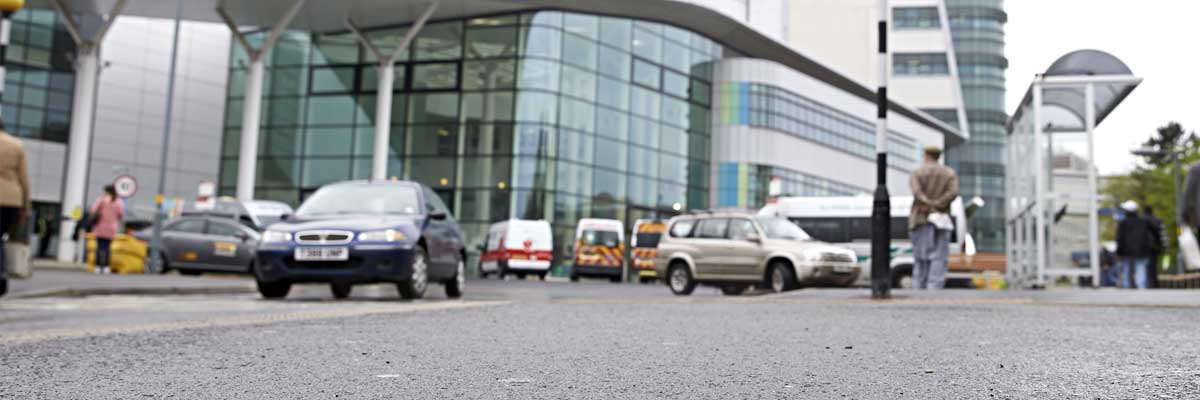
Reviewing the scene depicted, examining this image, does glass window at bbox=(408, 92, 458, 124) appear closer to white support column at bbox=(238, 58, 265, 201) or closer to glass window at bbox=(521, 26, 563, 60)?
glass window at bbox=(521, 26, 563, 60)

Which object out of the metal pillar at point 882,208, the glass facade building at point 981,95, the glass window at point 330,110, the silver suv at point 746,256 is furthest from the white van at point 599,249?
the glass facade building at point 981,95

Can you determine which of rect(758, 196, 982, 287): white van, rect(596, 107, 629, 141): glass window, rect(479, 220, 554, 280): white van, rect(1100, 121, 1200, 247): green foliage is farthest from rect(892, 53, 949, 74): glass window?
rect(758, 196, 982, 287): white van

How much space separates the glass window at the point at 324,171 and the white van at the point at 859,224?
19248 millimetres

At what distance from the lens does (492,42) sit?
40.6m

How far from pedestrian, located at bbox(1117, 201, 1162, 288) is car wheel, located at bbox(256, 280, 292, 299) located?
532 inches

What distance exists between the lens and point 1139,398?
11.8 feet

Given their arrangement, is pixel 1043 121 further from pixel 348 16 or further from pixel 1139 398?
pixel 348 16

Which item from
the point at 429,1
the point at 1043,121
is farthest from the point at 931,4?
the point at 1043,121

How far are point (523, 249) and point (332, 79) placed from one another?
1255 cm

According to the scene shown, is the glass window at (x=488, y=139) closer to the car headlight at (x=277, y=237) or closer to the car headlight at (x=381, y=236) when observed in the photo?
the car headlight at (x=277, y=237)

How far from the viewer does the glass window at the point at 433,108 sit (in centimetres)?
4109

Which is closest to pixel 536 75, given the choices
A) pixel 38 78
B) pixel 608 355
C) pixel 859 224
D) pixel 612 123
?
pixel 612 123

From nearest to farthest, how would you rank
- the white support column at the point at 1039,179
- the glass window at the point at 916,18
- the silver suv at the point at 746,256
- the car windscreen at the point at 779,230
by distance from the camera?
the white support column at the point at 1039,179, the silver suv at the point at 746,256, the car windscreen at the point at 779,230, the glass window at the point at 916,18

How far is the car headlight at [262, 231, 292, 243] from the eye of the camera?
11789 millimetres
